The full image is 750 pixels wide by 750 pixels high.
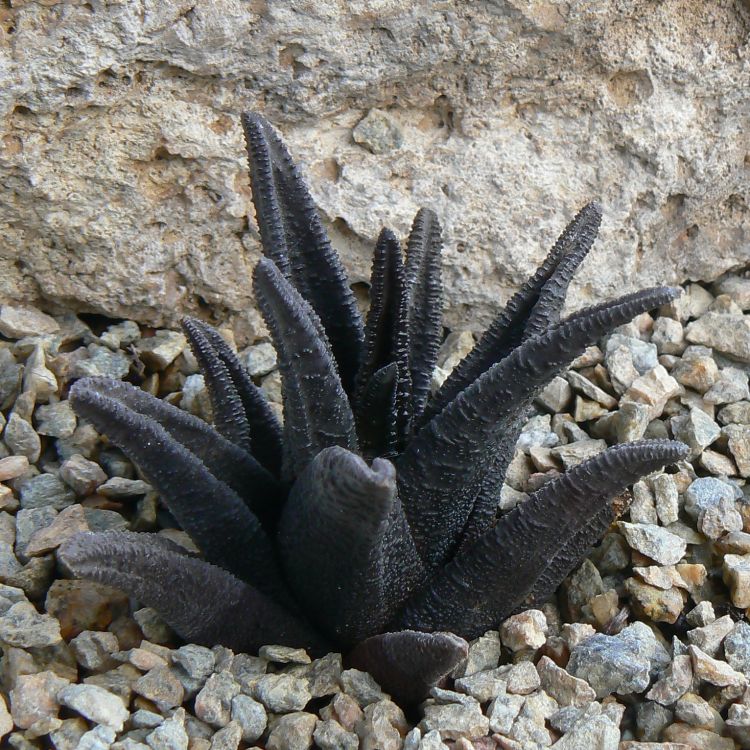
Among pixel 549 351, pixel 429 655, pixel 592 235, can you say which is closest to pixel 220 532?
pixel 429 655

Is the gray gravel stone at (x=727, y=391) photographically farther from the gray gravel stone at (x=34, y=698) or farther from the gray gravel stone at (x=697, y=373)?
the gray gravel stone at (x=34, y=698)

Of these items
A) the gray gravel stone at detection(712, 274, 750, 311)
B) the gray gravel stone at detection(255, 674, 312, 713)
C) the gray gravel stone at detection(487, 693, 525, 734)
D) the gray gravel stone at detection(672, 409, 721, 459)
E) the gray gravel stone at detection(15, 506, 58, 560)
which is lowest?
the gray gravel stone at detection(15, 506, 58, 560)

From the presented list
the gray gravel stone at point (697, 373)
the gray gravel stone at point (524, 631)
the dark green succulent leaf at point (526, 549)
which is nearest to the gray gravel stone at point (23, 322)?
the dark green succulent leaf at point (526, 549)

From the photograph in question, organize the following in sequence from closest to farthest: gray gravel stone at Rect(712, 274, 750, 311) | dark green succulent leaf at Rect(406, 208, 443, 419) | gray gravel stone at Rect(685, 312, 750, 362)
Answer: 1. dark green succulent leaf at Rect(406, 208, 443, 419)
2. gray gravel stone at Rect(685, 312, 750, 362)
3. gray gravel stone at Rect(712, 274, 750, 311)

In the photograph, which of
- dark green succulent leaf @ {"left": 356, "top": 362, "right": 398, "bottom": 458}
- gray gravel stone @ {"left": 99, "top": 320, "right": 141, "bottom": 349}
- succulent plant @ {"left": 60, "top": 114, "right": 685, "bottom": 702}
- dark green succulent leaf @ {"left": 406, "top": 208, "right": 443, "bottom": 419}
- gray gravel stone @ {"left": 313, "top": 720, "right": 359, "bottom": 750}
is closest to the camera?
succulent plant @ {"left": 60, "top": 114, "right": 685, "bottom": 702}

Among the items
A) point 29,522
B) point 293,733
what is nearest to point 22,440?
point 29,522

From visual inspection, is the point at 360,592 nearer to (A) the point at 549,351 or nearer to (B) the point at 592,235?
(A) the point at 549,351

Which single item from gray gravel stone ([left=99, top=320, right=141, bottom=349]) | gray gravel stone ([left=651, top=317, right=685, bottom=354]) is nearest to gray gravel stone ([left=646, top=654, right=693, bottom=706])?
gray gravel stone ([left=651, top=317, right=685, bottom=354])

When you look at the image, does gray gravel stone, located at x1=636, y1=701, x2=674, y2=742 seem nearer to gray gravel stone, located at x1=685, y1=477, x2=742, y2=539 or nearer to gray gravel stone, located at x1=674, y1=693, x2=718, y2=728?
gray gravel stone, located at x1=674, y1=693, x2=718, y2=728
